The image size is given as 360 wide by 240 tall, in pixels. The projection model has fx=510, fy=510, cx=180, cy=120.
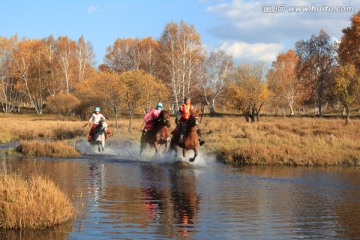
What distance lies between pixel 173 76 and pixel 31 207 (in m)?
51.2

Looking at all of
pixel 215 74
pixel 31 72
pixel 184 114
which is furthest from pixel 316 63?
pixel 184 114

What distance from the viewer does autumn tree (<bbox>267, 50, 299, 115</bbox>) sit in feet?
216

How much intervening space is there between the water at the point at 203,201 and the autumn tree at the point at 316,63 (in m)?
44.9

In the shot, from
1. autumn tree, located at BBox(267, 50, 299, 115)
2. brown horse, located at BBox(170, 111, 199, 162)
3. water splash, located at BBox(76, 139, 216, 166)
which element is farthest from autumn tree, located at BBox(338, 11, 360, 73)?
brown horse, located at BBox(170, 111, 199, 162)

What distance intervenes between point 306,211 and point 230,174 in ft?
20.4

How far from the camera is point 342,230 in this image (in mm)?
9016

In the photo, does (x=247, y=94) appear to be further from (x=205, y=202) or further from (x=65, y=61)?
(x=205, y=202)

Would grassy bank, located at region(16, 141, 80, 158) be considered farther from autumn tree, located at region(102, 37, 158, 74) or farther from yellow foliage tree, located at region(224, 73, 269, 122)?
autumn tree, located at region(102, 37, 158, 74)

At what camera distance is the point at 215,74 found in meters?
70.6

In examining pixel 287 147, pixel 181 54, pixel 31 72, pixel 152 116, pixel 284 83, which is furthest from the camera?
A: pixel 31 72

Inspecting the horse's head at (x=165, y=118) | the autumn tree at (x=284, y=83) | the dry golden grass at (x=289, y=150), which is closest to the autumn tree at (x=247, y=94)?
the autumn tree at (x=284, y=83)

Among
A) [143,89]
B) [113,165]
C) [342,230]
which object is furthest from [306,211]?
[143,89]

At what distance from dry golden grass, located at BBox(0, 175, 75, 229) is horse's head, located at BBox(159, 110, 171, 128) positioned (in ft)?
38.1

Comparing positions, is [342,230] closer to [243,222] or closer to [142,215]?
[243,222]
